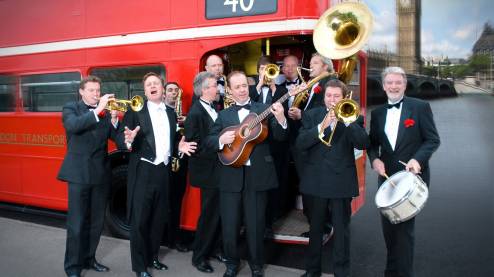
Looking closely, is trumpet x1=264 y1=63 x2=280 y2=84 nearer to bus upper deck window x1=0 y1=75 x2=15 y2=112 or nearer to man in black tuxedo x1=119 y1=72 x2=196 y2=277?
man in black tuxedo x1=119 y1=72 x2=196 y2=277

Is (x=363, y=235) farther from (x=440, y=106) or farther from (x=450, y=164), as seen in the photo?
(x=450, y=164)

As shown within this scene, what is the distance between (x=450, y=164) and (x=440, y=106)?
10.1ft

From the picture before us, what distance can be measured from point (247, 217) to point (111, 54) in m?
2.59

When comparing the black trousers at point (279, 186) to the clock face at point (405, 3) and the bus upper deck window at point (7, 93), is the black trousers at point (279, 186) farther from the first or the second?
the clock face at point (405, 3)

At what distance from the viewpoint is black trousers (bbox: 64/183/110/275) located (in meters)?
3.57

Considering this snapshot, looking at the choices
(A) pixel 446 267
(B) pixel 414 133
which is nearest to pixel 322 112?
(B) pixel 414 133

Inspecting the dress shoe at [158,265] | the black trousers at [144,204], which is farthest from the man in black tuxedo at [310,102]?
the dress shoe at [158,265]

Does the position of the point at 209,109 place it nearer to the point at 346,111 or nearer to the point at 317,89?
the point at 317,89

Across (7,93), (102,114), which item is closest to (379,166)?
(102,114)

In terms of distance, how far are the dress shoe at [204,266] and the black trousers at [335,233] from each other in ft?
3.03

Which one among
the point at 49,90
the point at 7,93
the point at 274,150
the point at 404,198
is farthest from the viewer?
the point at 7,93

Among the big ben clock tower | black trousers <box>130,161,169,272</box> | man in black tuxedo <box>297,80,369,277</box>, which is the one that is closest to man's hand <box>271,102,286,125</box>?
man in black tuxedo <box>297,80,369,277</box>

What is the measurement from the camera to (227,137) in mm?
Result: 3295

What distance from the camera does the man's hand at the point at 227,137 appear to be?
3.29 metres
